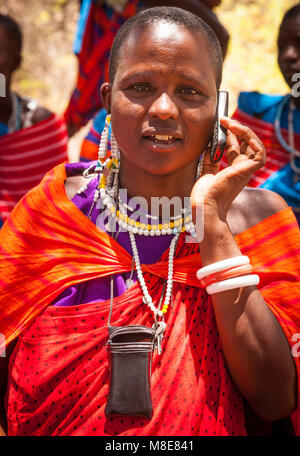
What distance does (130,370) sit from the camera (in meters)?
1.75

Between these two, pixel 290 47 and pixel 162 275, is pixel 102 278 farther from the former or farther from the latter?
pixel 290 47

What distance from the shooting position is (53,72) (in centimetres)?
973

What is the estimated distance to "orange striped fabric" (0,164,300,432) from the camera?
6.28 ft

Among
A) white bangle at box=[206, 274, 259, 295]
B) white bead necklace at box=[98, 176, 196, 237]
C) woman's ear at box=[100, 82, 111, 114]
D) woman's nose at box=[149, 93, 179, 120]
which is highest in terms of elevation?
woman's ear at box=[100, 82, 111, 114]

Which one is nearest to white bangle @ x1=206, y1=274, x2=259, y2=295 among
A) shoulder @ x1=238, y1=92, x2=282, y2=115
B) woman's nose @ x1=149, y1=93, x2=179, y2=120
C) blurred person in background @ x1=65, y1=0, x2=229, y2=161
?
woman's nose @ x1=149, y1=93, x2=179, y2=120

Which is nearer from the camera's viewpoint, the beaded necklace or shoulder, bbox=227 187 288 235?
the beaded necklace

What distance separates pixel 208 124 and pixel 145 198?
0.34 meters

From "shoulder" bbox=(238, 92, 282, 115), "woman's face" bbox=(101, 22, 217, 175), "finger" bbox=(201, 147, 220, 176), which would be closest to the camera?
"woman's face" bbox=(101, 22, 217, 175)

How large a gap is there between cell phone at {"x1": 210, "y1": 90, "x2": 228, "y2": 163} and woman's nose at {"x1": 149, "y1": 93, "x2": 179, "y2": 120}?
0.16 metres

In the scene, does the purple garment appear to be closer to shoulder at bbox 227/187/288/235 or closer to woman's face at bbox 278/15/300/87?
shoulder at bbox 227/187/288/235

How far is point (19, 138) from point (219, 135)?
2833mm

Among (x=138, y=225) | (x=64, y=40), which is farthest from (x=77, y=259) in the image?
(x=64, y=40)

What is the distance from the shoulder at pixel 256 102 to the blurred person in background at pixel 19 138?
151 centimetres
